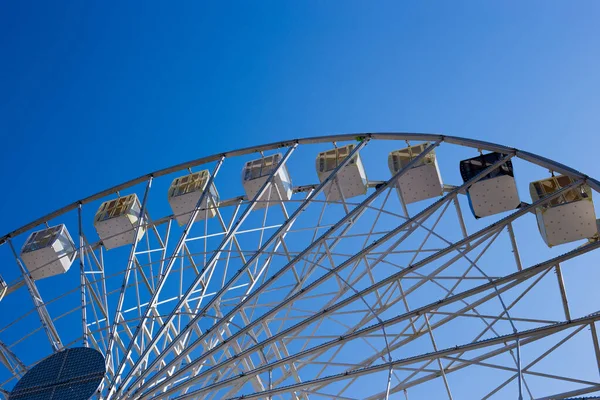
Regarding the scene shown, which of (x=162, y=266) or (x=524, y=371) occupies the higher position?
(x=162, y=266)

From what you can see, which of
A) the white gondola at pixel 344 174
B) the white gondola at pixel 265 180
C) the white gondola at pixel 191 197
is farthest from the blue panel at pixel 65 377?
the white gondola at pixel 344 174

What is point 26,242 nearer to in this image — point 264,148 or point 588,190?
point 264,148

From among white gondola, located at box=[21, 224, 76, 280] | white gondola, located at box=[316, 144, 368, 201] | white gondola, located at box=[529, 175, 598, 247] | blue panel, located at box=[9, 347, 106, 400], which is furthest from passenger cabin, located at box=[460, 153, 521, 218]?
white gondola, located at box=[21, 224, 76, 280]

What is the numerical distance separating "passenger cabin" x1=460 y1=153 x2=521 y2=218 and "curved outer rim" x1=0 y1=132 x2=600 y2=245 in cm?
111

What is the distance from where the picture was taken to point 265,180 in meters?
27.4

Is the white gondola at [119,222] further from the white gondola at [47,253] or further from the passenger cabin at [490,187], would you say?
the passenger cabin at [490,187]

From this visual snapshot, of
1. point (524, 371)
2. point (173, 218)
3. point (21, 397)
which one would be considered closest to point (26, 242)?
point (173, 218)

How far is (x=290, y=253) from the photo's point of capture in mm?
23953

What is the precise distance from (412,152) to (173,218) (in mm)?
8758

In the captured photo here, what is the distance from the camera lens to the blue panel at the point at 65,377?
22.0m

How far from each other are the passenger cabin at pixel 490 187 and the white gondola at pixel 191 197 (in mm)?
8894

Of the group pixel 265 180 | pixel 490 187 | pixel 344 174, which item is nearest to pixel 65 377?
pixel 265 180

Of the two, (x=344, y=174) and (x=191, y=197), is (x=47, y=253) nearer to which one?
(x=191, y=197)

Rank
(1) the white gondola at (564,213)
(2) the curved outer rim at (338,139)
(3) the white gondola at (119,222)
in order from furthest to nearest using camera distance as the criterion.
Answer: (3) the white gondola at (119,222), (1) the white gondola at (564,213), (2) the curved outer rim at (338,139)
